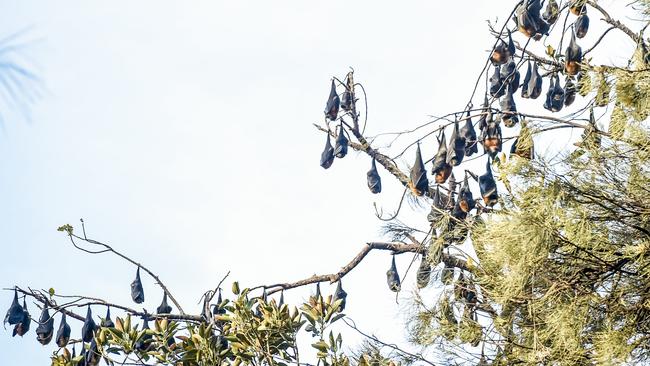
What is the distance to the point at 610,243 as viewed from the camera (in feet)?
16.4

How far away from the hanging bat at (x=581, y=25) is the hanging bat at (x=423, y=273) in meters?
1.62

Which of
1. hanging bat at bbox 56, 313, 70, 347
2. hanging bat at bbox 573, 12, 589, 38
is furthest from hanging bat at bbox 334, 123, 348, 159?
hanging bat at bbox 56, 313, 70, 347

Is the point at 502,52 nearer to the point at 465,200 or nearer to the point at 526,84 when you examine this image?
the point at 526,84

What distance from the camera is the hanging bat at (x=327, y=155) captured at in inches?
274

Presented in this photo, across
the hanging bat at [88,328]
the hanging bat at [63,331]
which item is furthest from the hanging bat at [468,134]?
the hanging bat at [63,331]

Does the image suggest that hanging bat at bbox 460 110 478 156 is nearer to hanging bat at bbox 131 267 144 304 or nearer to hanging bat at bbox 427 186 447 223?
hanging bat at bbox 427 186 447 223

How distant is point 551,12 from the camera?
6457 millimetres

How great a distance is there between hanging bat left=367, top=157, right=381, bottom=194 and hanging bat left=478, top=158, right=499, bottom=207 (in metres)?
1.12

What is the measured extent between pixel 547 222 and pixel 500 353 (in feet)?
2.84

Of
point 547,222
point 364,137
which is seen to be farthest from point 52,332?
point 547,222

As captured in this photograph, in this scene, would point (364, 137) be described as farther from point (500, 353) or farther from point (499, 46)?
point (500, 353)

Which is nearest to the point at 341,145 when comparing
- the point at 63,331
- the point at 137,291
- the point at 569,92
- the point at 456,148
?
the point at 456,148

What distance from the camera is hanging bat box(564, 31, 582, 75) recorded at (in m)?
6.11

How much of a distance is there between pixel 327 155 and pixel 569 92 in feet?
5.02
